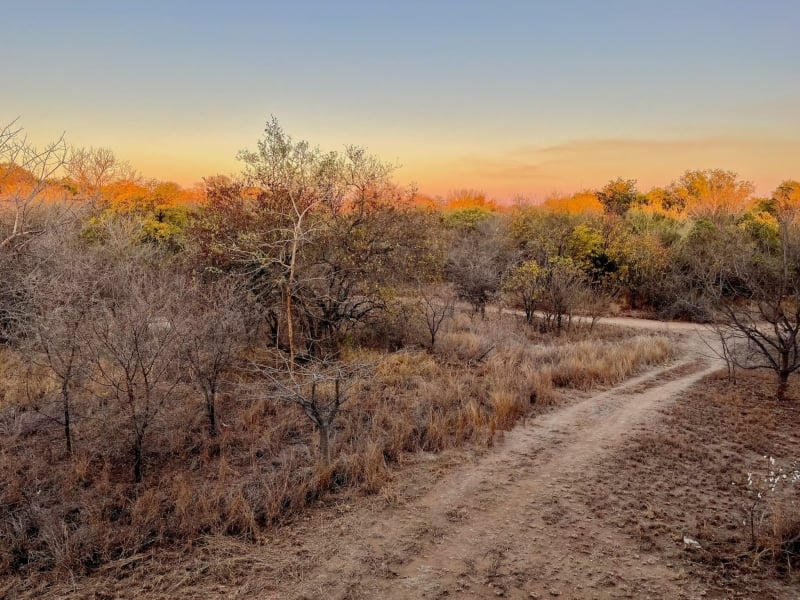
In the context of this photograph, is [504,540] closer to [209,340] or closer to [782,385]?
[209,340]

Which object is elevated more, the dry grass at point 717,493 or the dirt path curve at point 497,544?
the dry grass at point 717,493

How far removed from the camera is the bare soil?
422 cm

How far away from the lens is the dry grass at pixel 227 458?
4.84 metres

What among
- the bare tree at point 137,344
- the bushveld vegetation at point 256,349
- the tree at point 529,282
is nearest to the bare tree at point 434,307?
the bushveld vegetation at point 256,349

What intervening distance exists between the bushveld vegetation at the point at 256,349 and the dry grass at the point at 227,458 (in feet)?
0.11

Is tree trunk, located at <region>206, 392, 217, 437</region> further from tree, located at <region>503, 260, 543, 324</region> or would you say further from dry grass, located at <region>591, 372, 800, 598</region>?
tree, located at <region>503, 260, 543, 324</region>

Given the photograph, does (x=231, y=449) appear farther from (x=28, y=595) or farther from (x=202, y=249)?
(x=202, y=249)

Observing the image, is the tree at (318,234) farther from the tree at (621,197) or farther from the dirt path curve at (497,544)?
the tree at (621,197)

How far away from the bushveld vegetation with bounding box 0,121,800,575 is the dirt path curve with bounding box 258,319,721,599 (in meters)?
0.79

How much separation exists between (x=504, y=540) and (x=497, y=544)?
0.11 metres

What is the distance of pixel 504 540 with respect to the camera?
16.2 ft

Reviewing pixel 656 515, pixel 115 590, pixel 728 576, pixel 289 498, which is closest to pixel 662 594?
pixel 728 576

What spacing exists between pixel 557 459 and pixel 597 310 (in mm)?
13944

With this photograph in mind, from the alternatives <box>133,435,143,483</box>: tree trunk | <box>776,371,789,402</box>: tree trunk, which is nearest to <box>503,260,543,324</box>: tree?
<box>776,371,789,402</box>: tree trunk
